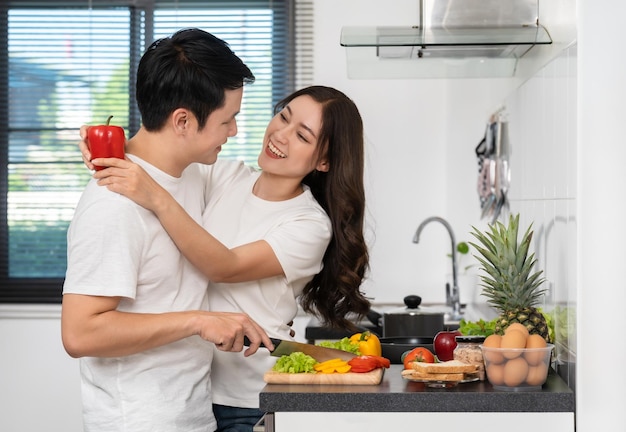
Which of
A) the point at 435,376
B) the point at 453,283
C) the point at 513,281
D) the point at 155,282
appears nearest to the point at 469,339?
the point at 513,281

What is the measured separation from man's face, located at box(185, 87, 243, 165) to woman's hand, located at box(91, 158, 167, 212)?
147mm

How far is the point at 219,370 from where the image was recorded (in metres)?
2.08

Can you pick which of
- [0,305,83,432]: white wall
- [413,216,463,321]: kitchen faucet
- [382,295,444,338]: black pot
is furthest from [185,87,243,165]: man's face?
[0,305,83,432]: white wall

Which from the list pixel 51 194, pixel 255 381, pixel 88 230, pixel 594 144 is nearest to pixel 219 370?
pixel 255 381

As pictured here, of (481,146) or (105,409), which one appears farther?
(481,146)

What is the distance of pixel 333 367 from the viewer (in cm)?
187

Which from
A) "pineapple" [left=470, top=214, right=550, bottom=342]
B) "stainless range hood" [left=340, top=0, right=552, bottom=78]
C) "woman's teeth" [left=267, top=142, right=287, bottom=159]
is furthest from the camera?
"stainless range hood" [left=340, top=0, right=552, bottom=78]

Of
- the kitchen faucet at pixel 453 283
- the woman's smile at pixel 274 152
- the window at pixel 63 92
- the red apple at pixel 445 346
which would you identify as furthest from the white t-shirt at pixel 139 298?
the window at pixel 63 92

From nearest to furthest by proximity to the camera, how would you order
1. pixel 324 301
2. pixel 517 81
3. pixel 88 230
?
pixel 88 230
pixel 324 301
pixel 517 81

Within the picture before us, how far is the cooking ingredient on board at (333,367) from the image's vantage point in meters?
1.86

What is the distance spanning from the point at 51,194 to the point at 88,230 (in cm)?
300

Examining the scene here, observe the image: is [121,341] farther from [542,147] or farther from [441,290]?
[441,290]

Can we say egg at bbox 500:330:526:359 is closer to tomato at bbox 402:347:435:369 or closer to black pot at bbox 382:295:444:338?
tomato at bbox 402:347:435:369

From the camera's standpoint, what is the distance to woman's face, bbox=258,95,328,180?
6.96ft
